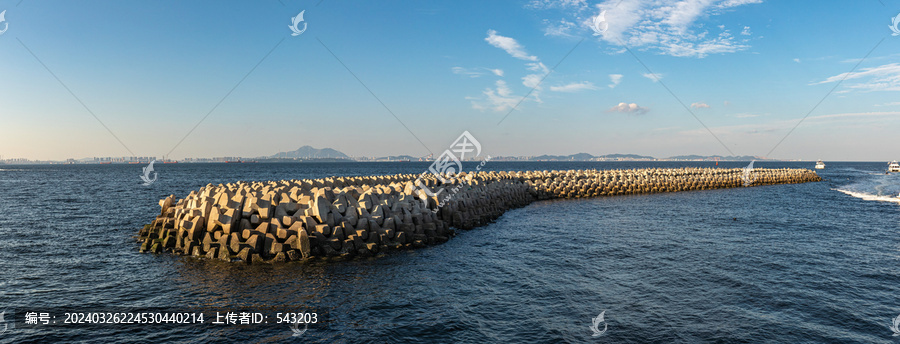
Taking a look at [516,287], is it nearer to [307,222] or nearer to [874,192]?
[307,222]

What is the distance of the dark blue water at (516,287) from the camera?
9000mm

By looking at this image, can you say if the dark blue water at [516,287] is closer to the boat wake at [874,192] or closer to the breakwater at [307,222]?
the breakwater at [307,222]

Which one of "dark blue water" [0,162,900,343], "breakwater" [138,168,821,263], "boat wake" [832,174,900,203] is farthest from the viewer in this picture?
"boat wake" [832,174,900,203]

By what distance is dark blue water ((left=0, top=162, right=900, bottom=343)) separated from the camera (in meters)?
9.00

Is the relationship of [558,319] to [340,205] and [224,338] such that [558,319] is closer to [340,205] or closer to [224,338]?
[224,338]

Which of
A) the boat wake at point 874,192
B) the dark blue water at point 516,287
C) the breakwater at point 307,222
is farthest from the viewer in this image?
the boat wake at point 874,192

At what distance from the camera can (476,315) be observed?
997cm

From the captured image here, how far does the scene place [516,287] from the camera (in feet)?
39.4

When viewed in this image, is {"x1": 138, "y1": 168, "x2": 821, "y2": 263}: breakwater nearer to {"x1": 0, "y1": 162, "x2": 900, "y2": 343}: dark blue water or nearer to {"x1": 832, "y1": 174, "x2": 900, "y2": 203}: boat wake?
{"x1": 0, "y1": 162, "x2": 900, "y2": 343}: dark blue water

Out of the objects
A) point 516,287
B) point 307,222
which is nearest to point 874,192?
point 516,287

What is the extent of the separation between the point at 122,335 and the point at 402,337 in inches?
217

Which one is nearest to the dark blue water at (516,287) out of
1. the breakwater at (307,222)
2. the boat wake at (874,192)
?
the breakwater at (307,222)

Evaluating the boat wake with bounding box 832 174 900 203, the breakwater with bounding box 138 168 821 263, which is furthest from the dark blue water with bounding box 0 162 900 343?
the boat wake with bounding box 832 174 900 203

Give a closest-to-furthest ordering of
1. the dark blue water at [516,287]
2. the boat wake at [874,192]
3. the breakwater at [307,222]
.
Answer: the dark blue water at [516,287], the breakwater at [307,222], the boat wake at [874,192]
